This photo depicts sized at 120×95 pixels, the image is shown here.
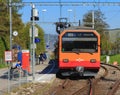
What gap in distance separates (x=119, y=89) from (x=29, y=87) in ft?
14.3

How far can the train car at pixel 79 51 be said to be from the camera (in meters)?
28.5

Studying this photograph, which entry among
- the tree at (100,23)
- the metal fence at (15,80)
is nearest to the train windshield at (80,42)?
the metal fence at (15,80)

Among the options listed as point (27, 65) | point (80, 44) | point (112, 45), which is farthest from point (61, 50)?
point (112, 45)

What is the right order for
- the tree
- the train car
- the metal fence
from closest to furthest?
the metal fence < the train car < the tree

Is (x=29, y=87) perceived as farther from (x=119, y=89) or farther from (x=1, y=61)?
(x=1, y=61)

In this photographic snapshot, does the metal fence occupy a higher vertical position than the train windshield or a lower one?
lower

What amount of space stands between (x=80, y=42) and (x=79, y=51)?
58 cm

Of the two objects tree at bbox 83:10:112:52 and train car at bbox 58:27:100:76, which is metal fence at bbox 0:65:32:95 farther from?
tree at bbox 83:10:112:52

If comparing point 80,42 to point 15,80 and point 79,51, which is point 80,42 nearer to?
point 79,51

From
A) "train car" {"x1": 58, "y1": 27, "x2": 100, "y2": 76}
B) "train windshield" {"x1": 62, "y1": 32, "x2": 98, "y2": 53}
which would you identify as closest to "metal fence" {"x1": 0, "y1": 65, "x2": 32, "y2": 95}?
"train car" {"x1": 58, "y1": 27, "x2": 100, "y2": 76}

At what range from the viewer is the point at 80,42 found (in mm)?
28703

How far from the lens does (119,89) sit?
22109mm

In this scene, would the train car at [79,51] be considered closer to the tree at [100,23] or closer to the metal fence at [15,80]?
the metal fence at [15,80]

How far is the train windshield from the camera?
28578 millimetres
